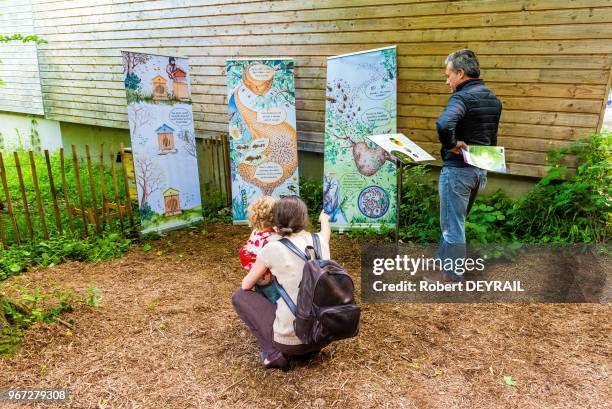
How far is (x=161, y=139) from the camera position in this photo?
5.22 m

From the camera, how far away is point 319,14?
6.09 meters

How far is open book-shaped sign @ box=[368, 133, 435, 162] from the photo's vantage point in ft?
11.4

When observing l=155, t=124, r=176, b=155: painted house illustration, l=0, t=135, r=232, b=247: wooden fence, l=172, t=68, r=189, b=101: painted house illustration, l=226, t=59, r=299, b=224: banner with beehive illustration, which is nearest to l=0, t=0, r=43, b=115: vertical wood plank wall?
l=0, t=135, r=232, b=247: wooden fence

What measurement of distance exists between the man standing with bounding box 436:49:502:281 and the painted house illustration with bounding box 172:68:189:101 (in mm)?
3393

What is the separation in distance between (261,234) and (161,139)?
3.02m

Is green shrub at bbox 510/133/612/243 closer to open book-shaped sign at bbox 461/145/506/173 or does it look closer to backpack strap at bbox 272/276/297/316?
open book-shaped sign at bbox 461/145/506/173

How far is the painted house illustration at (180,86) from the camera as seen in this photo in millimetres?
5309

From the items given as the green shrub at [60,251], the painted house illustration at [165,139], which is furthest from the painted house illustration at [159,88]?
the green shrub at [60,251]

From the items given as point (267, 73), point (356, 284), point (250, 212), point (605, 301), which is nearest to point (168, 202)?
point (267, 73)

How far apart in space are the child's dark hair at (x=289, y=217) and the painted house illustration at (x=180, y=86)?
353cm

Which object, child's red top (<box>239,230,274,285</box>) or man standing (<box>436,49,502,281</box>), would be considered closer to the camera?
child's red top (<box>239,230,274,285</box>)

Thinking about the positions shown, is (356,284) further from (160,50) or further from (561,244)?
(160,50)

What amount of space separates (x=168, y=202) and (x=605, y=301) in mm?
4872

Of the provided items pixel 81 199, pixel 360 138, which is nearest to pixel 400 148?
pixel 360 138
